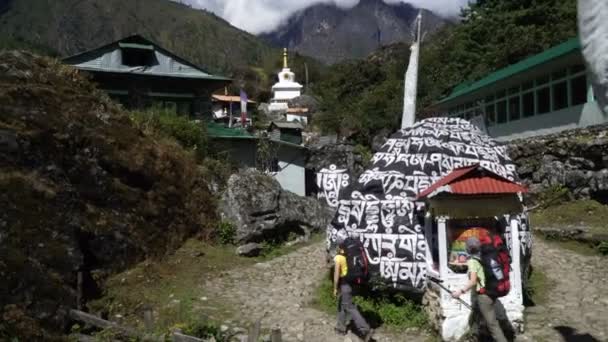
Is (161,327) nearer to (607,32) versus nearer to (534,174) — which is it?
(607,32)

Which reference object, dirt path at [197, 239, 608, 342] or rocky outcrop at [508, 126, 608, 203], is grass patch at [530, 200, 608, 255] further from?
rocky outcrop at [508, 126, 608, 203]

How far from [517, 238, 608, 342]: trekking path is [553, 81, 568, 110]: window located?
27.3 feet

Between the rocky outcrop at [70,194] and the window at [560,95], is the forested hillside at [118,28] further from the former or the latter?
the rocky outcrop at [70,194]

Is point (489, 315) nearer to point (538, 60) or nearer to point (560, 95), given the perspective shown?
point (560, 95)

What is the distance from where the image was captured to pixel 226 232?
1614 cm

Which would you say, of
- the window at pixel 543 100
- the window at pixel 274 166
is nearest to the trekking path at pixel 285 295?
the window at pixel 274 166

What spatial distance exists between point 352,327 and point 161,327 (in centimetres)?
353

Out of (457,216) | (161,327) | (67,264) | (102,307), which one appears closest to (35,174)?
(67,264)

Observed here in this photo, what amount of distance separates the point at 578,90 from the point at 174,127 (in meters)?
14.8

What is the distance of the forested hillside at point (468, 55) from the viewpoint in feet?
107

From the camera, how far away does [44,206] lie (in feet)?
39.4

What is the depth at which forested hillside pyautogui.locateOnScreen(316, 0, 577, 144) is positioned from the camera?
3253 cm

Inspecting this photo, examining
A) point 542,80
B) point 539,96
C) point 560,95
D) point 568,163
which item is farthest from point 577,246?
point 542,80

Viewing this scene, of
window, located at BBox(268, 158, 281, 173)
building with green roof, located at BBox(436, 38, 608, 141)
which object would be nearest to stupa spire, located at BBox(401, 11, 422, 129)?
building with green roof, located at BBox(436, 38, 608, 141)
